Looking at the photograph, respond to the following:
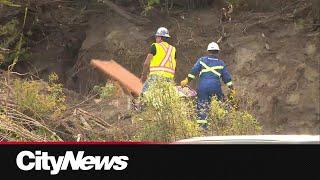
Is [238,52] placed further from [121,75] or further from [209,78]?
[209,78]

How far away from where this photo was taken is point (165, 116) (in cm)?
713

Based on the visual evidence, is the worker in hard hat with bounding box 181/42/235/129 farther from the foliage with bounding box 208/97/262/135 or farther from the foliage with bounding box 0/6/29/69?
the foliage with bounding box 0/6/29/69

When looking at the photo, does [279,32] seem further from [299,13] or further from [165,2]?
[165,2]

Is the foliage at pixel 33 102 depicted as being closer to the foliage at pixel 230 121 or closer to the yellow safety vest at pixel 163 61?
the yellow safety vest at pixel 163 61

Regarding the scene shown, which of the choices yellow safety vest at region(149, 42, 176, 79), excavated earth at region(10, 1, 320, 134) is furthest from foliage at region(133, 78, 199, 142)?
excavated earth at region(10, 1, 320, 134)

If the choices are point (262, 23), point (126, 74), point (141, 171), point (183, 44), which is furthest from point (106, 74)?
point (141, 171)

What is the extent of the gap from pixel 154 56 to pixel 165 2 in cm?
511

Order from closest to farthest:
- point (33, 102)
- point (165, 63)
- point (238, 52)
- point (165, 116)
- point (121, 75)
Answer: point (165, 116) < point (33, 102) < point (165, 63) < point (121, 75) < point (238, 52)

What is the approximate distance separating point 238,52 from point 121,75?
3006 mm

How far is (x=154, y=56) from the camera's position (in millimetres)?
10250

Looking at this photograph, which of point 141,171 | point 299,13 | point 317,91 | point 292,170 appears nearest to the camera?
point 292,170

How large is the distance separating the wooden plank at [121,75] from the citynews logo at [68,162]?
7619 millimetres

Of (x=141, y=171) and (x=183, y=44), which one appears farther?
(x=183, y=44)

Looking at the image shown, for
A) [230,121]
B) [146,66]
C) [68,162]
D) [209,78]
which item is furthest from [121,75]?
[68,162]
